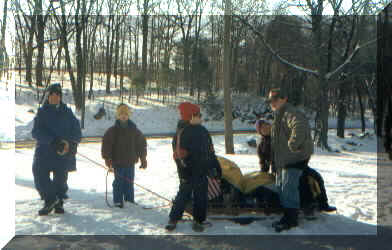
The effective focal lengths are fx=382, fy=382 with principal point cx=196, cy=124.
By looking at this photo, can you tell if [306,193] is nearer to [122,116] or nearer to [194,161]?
[194,161]

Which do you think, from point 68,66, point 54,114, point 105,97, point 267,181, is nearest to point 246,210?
point 267,181

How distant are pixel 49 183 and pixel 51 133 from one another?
64cm

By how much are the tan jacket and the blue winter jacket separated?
265 cm

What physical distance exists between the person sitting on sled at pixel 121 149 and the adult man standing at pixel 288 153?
1.87 metres

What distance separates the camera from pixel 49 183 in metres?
4.92

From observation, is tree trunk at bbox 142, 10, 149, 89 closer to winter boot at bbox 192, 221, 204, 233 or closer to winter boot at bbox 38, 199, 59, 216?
winter boot at bbox 38, 199, 59, 216

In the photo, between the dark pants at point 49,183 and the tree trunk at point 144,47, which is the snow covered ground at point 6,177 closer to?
the dark pants at point 49,183

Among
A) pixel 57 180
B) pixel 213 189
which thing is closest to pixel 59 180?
pixel 57 180

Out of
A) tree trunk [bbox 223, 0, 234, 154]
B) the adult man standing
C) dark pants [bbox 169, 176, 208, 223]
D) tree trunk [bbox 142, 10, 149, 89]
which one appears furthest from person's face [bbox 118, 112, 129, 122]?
tree trunk [bbox 223, 0, 234, 154]

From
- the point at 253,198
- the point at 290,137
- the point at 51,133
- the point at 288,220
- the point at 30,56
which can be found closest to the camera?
the point at 290,137

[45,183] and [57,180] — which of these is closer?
[45,183]

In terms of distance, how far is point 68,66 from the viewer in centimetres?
952

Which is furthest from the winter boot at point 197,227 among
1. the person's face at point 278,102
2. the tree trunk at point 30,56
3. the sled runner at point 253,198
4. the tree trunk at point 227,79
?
the tree trunk at point 30,56

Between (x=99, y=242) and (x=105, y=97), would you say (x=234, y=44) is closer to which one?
(x=105, y=97)
